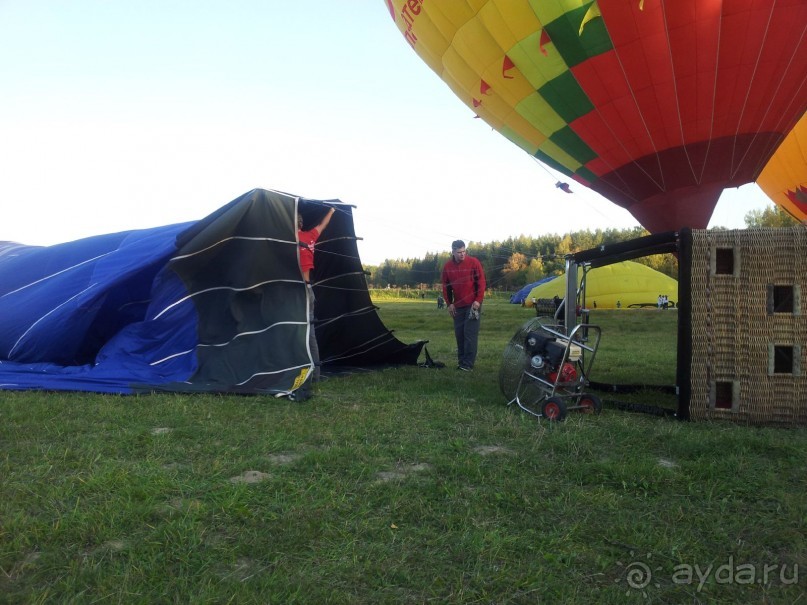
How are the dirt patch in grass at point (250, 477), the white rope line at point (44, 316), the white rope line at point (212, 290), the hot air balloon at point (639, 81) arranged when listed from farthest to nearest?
1. the hot air balloon at point (639, 81)
2. the white rope line at point (44, 316)
3. the white rope line at point (212, 290)
4. the dirt patch in grass at point (250, 477)

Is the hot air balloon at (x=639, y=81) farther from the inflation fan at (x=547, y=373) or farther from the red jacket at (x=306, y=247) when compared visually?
the inflation fan at (x=547, y=373)

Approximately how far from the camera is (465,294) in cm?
679

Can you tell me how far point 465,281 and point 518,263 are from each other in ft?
76.6

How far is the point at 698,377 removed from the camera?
12.9ft

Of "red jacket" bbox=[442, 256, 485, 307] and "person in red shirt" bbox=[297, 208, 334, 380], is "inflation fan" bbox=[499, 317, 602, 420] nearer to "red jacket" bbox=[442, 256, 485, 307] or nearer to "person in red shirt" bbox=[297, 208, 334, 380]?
"person in red shirt" bbox=[297, 208, 334, 380]

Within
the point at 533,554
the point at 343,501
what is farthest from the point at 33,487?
the point at 533,554

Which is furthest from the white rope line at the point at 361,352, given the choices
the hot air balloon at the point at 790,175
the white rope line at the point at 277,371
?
the hot air balloon at the point at 790,175

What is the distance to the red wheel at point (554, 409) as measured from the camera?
12.5ft

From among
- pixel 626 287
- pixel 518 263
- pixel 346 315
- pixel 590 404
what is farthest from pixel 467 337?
pixel 518 263

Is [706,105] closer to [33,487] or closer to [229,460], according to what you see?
[229,460]

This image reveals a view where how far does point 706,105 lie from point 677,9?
1.35 m

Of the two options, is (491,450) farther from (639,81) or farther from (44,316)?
(639,81)

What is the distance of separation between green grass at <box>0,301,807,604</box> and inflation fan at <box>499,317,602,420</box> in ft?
0.57

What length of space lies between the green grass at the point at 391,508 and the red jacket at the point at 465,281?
2.91m
